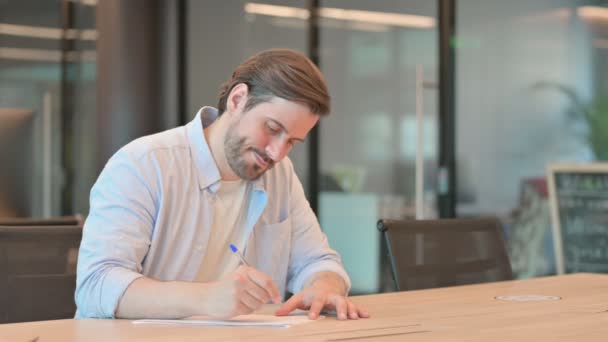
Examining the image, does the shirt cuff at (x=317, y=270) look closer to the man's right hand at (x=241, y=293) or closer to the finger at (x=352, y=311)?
the finger at (x=352, y=311)

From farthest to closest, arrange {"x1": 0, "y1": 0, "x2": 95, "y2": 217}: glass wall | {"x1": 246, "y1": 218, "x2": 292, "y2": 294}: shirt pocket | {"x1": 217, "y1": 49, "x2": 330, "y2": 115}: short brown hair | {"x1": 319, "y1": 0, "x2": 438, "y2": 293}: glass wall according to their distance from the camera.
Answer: {"x1": 0, "y1": 0, "x2": 95, "y2": 217}: glass wall → {"x1": 319, "y1": 0, "x2": 438, "y2": 293}: glass wall → {"x1": 246, "y1": 218, "x2": 292, "y2": 294}: shirt pocket → {"x1": 217, "y1": 49, "x2": 330, "y2": 115}: short brown hair

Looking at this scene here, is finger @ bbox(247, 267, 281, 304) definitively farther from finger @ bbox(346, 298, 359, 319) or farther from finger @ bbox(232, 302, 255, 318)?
finger @ bbox(346, 298, 359, 319)

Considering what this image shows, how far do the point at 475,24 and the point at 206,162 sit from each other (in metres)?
3.61

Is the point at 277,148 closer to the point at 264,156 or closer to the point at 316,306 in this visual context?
the point at 264,156

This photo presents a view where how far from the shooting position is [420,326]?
1.89 m

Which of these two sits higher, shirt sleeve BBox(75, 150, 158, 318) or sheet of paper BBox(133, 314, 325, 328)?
shirt sleeve BBox(75, 150, 158, 318)

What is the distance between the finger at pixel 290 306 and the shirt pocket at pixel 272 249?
10.6 inches

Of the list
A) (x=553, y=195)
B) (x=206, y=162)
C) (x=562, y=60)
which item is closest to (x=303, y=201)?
(x=206, y=162)

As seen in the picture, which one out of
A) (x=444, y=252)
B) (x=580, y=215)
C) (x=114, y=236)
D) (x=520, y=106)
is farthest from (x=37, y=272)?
(x=520, y=106)

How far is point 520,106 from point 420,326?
3.79 m

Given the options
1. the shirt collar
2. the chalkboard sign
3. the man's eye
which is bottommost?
the chalkboard sign

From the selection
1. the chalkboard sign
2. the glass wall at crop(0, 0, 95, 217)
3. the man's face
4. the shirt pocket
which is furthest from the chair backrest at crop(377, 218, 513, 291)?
the glass wall at crop(0, 0, 95, 217)

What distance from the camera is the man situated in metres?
1.93

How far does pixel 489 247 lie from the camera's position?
113 inches
